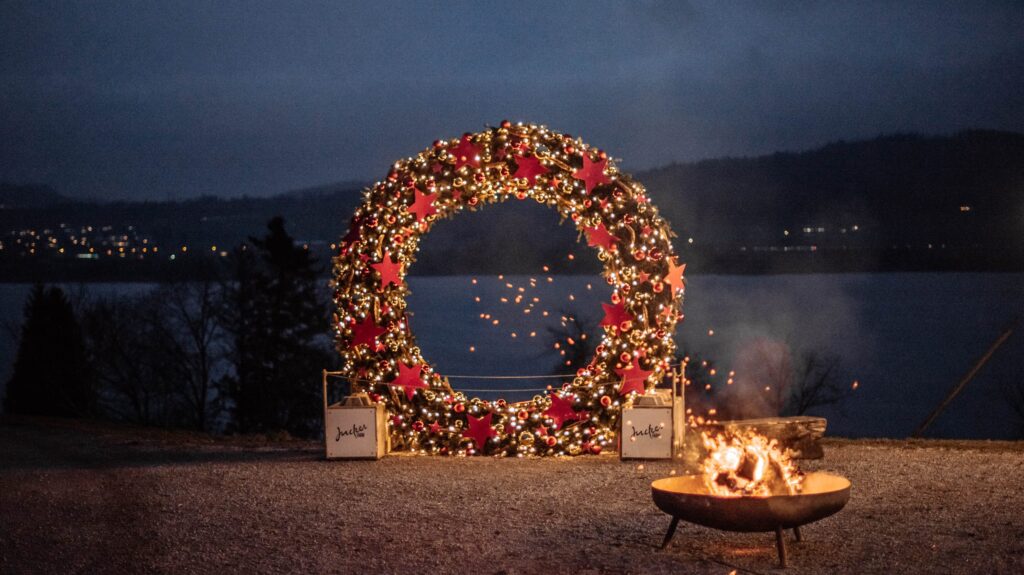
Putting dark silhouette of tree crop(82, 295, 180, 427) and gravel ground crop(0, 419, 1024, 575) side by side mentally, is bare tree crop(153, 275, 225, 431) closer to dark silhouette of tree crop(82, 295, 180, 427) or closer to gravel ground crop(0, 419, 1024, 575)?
dark silhouette of tree crop(82, 295, 180, 427)

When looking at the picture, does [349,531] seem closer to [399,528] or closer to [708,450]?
[399,528]

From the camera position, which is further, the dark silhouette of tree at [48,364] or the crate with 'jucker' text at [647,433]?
the dark silhouette of tree at [48,364]

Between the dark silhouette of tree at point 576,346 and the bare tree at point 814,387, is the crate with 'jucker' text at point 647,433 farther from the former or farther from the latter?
the bare tree at point 814,387

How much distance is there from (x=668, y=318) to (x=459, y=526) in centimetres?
440

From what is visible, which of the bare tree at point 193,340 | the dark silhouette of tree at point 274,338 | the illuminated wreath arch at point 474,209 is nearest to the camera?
the illuminated wreath arch at point 474,209

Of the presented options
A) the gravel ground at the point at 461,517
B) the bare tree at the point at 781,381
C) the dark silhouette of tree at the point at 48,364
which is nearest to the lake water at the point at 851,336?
the bare tree at the point at 781,381

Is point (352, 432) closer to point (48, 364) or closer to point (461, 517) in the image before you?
point (461, 517)

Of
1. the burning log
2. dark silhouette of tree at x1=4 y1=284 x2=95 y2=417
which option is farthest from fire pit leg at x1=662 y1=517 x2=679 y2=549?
dark silhouette of tree at x1=4 y1=284 x2=95 y2=417

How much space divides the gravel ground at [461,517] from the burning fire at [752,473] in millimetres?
444

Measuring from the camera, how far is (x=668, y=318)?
11758mm

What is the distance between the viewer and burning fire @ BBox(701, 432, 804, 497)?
708cm

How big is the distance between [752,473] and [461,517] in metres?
2.57

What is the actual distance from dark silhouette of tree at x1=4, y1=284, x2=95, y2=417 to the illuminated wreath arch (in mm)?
18259

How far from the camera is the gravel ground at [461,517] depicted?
23.5 ft
